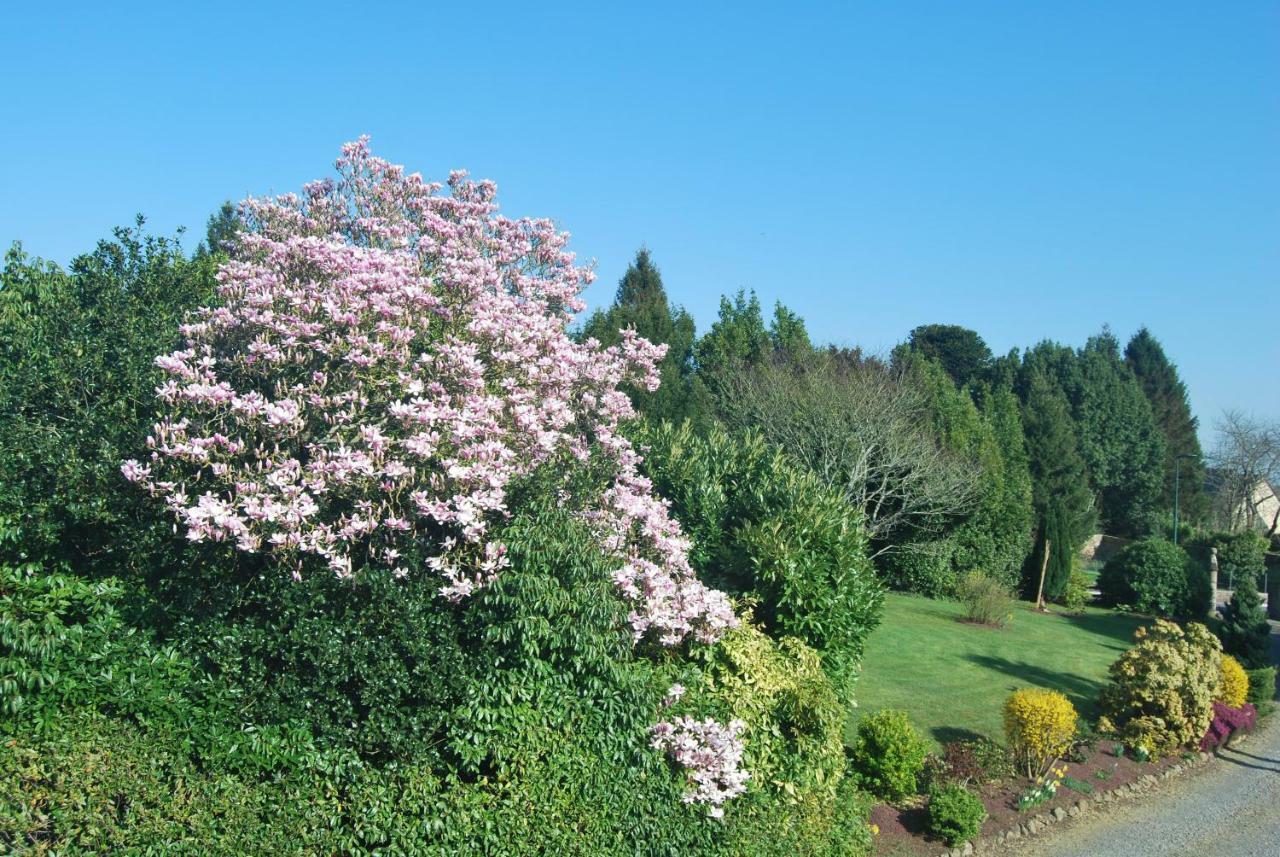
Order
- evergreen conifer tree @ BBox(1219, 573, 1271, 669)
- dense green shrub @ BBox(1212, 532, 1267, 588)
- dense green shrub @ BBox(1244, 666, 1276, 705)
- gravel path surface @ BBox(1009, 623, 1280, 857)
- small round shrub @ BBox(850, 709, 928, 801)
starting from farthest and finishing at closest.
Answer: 1. dense green shrub @ BBox(1212, 532, 1267, 588)
2. evergreen conifer tree @ BBox(1219, 573, 1271, 669)
3. dense green shrub @ BBox(1244, 666, 1276, 705)
4. gravel path surface @ BBox(1009, 623, 1280, 857)
5. small round shrub @ BBox(850, 709, 928, 801)

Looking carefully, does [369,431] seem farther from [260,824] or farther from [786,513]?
[786,513]

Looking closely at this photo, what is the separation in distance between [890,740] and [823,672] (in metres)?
1.19

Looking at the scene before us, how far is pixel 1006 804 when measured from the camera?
1188cm

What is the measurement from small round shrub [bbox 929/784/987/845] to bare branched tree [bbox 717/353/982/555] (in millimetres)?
12260

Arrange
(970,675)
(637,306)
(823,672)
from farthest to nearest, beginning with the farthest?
(637,306) < (970,675) < (823,672)

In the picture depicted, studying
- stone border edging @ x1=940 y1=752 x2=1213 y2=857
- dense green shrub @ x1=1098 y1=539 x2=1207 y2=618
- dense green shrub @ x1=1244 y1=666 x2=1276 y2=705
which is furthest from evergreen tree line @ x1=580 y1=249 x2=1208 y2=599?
dense green shrub @ x1=1244 y1=666 x2=1276 y2=705

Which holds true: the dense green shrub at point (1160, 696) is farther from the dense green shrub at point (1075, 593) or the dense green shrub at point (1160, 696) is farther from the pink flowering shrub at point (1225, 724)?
the dense green shrub at point (1075, 593)

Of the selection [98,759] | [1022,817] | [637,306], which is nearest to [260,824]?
[98,759]

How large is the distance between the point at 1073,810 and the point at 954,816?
3035 mm

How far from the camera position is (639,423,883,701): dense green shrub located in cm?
1045

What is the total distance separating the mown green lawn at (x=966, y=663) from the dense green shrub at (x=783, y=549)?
9.07 feet

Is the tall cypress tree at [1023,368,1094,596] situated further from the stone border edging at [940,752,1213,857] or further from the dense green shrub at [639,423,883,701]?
the dense green shrub at [639,423,883,701]

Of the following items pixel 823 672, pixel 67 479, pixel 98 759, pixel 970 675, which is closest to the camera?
pixel 98 759

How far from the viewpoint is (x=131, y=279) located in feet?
30.3
